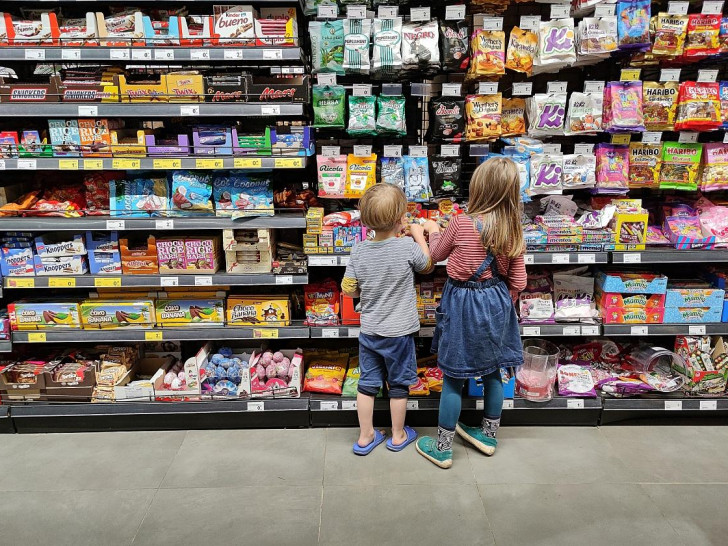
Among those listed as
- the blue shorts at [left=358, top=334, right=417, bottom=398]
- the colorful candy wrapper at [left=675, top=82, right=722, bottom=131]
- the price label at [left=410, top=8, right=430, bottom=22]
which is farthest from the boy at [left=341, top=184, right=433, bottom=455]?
the colorful candy wrapper at [left=675, top=82, right=722, bottom=131]

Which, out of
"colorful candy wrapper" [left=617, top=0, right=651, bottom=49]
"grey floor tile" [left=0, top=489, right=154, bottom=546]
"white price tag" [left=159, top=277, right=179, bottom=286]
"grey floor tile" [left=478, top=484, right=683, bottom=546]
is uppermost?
"colorful candy wrapper" [left=617, top=0, right=651, bottom=49]

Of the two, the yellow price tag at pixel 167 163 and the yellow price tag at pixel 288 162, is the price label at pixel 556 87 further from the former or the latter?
the yellow price tag at pixel 167 163

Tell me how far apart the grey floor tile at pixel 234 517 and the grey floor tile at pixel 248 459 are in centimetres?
7

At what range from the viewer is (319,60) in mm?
2977

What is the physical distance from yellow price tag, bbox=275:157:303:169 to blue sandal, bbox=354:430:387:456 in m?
1.55

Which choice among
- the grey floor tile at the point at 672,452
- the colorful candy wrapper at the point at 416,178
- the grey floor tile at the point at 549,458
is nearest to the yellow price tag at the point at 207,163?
the colorful candy wrapper at the point at 416,178

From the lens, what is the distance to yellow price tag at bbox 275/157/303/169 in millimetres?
2936

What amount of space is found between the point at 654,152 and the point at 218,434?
3042 mm

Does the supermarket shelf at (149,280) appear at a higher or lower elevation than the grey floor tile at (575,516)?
higher

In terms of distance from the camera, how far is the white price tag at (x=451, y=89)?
10.0 feet

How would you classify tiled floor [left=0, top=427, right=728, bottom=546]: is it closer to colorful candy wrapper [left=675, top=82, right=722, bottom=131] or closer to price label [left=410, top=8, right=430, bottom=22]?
colorful candy wrapper [left=675, top=82, right=722, bottom=131]

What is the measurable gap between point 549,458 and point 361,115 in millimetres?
2122

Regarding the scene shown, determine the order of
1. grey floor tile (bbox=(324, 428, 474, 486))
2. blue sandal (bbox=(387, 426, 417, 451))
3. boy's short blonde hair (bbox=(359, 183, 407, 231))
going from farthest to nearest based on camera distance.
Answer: blue sandal (bbox=(387, 426, 417, 451)) < grey floor tile (bbox=(324, 428, 474, 486)) < boy's short blonde hair (bbox=(359, 183, 407, 231))

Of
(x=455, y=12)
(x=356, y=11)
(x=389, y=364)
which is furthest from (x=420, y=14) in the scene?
(x=389, y=364)
